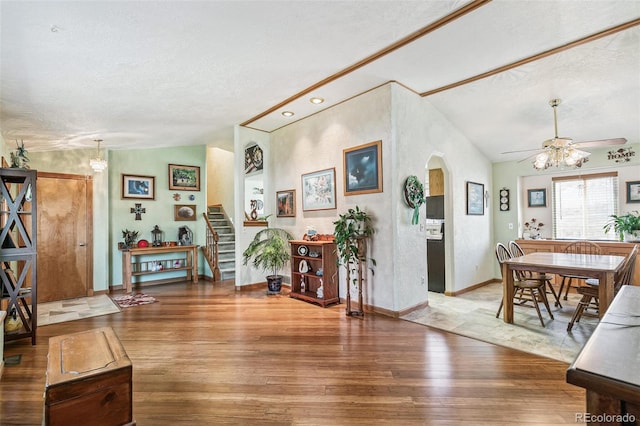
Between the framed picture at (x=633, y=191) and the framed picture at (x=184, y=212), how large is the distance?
8063mm

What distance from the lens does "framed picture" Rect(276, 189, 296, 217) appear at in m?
5.63

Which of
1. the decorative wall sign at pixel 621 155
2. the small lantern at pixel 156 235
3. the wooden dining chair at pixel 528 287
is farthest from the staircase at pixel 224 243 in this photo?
the decorative wall sign at pixel 621 155

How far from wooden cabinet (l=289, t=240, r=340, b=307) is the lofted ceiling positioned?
2.14m

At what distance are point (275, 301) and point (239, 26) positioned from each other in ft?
12.1

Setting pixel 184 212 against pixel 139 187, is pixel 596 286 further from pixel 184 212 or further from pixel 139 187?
pixel 139 187

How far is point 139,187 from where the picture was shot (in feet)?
21.1

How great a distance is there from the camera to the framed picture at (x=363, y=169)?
4203mm

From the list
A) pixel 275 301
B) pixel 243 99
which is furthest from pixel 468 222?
pixel 243 99

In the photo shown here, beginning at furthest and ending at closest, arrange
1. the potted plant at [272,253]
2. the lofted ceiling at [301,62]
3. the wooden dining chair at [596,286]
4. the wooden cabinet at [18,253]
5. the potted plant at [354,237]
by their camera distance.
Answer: the potted plant at [272,253] → the potted plant at [354,237] → the wooden dining chair at [596,286] → the wooden cabinet at [18,253] → the lofted ceiling at [301,62]

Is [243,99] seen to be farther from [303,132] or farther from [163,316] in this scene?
[163,316]

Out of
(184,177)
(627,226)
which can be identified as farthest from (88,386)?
(627,226)

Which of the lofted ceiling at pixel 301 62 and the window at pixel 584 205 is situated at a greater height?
the lofted ceiling at pixel 301 62

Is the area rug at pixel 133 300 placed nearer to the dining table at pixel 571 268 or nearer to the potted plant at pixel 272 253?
the potted plant at pixel 272 253

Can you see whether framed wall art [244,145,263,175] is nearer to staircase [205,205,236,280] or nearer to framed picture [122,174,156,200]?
staircase [205,205,236,280]
